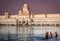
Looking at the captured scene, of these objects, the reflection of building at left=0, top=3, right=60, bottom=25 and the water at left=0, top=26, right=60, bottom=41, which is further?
the reflection of building at left=0, top=3, right=60, bottom=25

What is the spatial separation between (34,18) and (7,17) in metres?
4.05

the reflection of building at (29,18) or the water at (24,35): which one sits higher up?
the reflection of building at (29,18)

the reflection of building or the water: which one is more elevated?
the reflection of building

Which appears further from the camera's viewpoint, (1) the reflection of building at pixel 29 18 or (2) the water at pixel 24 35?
(1) the reflection of building at pixel 29 18

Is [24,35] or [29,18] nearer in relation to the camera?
[24,35]

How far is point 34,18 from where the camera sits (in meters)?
34.2

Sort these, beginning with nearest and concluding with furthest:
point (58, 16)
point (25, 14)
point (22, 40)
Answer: point (22, 40)
point (58, 16)
point (25, 14)

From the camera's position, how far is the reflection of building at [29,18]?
29406 millimetres

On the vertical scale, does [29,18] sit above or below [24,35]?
above

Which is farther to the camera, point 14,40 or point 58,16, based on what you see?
point 58,16

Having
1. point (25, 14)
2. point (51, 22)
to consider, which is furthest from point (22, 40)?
point (25, 14)

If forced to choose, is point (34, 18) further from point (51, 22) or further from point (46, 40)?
point (46, 40)

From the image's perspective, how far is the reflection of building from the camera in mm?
29406

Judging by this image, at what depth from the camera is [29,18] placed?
113 feet
